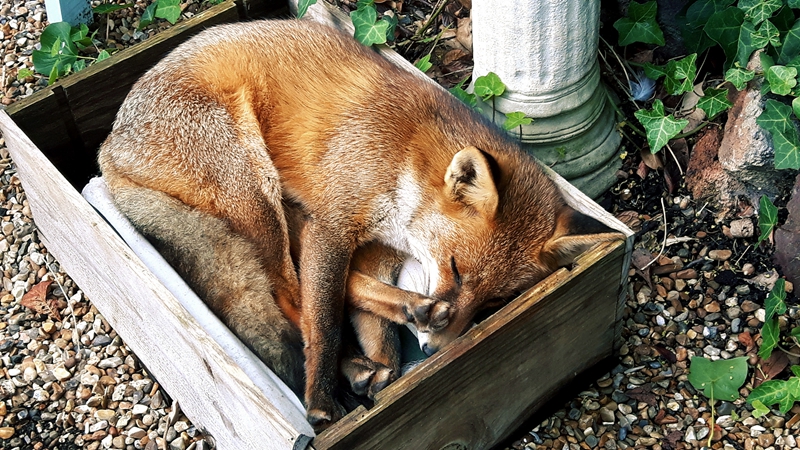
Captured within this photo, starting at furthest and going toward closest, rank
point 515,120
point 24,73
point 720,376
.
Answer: point 24,73 → point 515,120 → point 720,376

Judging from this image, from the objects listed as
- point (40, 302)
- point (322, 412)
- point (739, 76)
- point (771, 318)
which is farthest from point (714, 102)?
point (40, 302)

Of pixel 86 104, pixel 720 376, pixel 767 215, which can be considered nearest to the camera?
pixel 720 376

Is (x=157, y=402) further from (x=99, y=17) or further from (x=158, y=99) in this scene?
(x=99, y=17)

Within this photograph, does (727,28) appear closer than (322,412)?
No

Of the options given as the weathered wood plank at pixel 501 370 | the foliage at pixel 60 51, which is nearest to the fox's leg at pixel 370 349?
the weathered wood plank at pixel 501 370

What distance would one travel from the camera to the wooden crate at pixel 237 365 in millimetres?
2973

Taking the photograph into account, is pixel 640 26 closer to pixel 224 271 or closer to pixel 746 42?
pixel 746 42

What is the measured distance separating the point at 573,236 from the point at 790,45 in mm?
1523

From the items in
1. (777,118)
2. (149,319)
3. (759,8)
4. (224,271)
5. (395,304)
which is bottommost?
(149,319)

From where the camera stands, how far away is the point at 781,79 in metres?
3.76

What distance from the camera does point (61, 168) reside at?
434 cm

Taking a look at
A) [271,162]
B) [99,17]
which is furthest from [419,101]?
[99,17]

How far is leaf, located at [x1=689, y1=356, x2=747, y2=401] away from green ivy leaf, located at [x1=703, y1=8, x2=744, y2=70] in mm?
1499

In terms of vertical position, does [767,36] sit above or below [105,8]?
above
